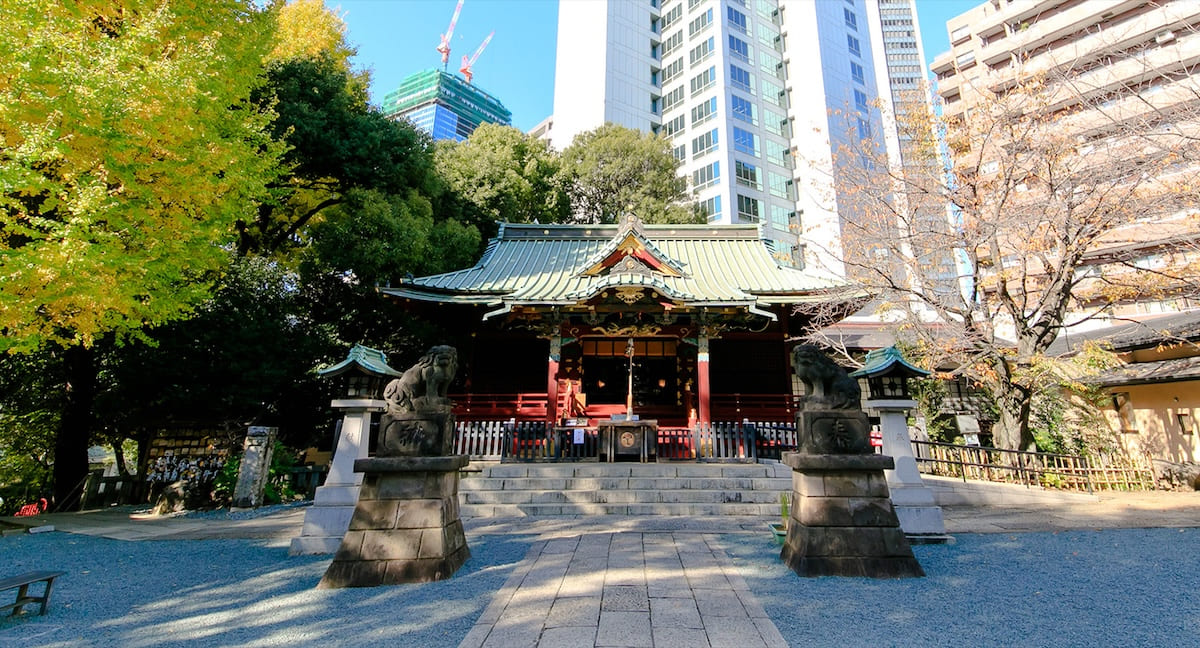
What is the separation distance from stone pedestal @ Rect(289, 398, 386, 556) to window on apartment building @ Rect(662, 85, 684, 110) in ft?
134

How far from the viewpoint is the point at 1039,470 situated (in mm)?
10453

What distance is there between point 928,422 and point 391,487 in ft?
51.0

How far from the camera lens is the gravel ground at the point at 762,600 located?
11.7 ft

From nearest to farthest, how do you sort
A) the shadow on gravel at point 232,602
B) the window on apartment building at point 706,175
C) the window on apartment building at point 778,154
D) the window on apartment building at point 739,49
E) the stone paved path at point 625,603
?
the stone paved path at point 625,603, the shadow on gravel at point 232,602, the window on apartment building at point 706,175, the window on apartment building at point 778,154, the window on apartment building at point 739,49

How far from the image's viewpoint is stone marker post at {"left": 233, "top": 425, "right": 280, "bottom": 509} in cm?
951

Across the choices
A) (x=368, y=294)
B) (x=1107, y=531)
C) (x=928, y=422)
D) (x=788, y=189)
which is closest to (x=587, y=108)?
(x=788, y=189)

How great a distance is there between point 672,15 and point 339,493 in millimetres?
48449

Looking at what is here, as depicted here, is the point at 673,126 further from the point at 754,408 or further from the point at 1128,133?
the point at 1128,133

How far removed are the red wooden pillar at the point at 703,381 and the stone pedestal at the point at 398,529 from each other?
761 centimetres

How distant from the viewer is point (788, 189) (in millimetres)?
39688

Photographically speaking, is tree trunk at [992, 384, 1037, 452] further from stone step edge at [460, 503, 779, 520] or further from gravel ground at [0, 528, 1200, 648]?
stone step edge at [460, 503, 779, 520]

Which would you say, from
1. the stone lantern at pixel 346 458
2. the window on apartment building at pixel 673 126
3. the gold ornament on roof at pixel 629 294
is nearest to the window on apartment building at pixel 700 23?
the window on apartment building at pixel 673 126

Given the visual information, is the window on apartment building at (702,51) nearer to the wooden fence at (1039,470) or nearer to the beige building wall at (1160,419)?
the beige building wall at (1160,419)

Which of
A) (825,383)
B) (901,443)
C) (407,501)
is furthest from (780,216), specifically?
(407,501)
